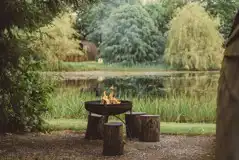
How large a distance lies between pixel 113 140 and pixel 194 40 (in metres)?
10.7

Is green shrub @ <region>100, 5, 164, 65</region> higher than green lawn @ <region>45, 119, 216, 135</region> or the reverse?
higher

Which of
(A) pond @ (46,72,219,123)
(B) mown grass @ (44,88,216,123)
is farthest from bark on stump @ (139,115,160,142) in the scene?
(B) mown grass @ (44,88,216,123)

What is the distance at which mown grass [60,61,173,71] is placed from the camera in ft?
46.3

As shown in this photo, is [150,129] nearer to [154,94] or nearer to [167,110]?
[167,110]

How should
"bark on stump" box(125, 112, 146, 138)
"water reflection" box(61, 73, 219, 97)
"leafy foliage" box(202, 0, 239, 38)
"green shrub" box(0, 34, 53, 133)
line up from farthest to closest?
"leafy foliage" box(202, 0, 239, 38) → "water reflection" box(61, 73, 219, 97) → "bark on stump" box(125, 112, 146, 138) → "green shrub" box(0, 34, 53, 133)

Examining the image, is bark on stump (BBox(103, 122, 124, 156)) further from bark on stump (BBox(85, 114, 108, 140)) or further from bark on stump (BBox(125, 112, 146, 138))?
bark on stump (BBox(125, 112, 146, 138))

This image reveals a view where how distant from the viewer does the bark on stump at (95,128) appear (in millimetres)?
5703

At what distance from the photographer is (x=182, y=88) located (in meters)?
12.5

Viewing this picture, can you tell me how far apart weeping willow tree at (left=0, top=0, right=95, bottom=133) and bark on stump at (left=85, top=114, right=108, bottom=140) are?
0.92 meters

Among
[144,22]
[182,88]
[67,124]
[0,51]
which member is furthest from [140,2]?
Answer: [0,51]

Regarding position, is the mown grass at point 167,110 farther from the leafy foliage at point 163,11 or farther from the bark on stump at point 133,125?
the leafy foliage at point 163,11

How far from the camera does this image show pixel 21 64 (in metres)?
5.83

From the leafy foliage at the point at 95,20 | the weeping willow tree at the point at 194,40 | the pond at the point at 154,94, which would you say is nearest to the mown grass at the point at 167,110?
the pond at the point at 154,94

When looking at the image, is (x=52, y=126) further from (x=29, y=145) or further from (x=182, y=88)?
(x=182, y=88)
